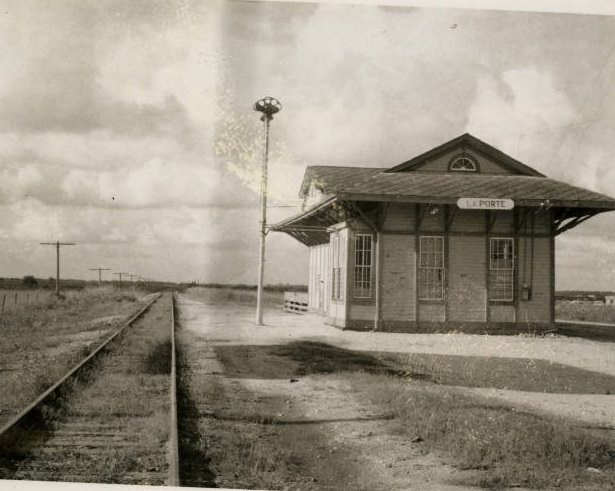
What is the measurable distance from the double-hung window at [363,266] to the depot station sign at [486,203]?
3107 millimetres

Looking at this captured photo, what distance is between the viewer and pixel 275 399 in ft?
25.9

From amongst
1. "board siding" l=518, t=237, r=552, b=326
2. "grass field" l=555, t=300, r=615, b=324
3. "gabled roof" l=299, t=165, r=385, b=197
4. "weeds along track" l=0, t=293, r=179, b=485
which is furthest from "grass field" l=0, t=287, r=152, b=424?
"grass field" l=555, t=300, r=615, b=324

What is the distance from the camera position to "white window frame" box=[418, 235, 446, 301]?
16.6m

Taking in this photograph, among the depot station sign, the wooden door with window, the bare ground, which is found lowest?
the bare ground

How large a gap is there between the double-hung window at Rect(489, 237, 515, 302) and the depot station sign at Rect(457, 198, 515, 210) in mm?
1994

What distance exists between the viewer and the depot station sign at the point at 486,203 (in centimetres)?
1458

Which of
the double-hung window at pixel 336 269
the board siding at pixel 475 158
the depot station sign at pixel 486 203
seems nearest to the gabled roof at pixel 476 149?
the board siding at pixel 475 158

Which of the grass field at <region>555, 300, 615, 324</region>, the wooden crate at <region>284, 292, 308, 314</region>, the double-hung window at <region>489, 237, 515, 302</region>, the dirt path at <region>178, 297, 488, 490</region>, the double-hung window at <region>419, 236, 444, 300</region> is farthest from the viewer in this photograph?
the grass field at <region>555, 300, 615, 324</region>

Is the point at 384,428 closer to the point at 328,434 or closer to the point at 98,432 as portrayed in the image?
the point at 328,434

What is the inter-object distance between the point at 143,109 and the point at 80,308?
66.8ft

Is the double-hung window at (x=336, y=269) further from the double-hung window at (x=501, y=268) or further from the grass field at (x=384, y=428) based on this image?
the grass field at (x=384, y=428)

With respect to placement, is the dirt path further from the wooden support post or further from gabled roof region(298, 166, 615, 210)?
the wooden support post

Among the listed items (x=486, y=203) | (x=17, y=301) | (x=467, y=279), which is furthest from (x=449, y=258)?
(x=17, y=301)

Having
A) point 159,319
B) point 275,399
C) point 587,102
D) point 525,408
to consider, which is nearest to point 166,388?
point 275,399
